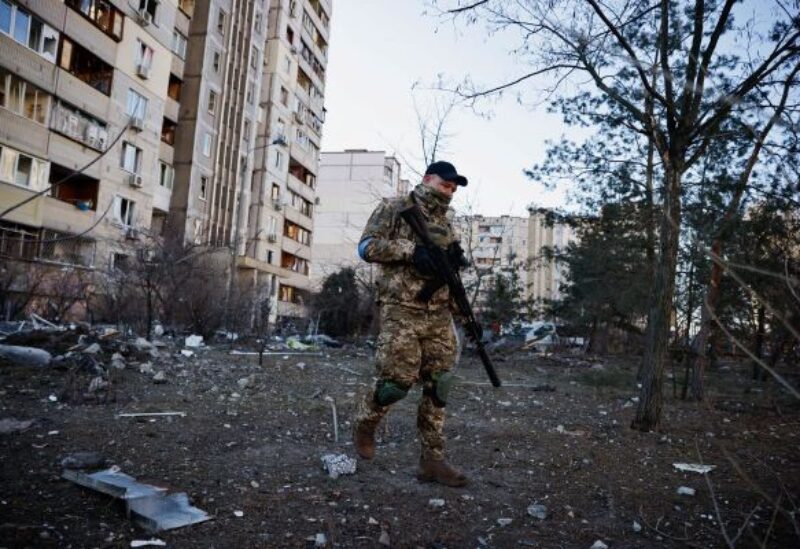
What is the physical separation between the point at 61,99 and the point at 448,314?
57.0 ft

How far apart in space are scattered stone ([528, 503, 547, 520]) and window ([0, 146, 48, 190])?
16358 millimetres

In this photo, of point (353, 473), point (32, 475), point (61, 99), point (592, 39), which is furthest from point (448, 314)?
point (61, 99)

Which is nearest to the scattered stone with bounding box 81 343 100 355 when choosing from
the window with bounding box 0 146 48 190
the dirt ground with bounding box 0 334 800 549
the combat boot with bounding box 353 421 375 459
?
the dirt ground with bounding box 0 334 800 549

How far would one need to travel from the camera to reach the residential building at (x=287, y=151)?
30.2 metres

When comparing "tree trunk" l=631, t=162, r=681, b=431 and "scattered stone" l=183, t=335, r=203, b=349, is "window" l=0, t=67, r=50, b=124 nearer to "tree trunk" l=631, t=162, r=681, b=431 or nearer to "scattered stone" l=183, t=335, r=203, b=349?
"scattered stone" l=183, t=335, r=203, b=349

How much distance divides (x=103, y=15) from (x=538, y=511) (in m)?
21.2

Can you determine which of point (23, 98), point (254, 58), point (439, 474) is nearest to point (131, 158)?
point (23, 98)

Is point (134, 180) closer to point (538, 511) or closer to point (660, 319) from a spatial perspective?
point (660, 319)

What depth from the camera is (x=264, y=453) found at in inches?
144

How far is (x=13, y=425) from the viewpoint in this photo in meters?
3.81

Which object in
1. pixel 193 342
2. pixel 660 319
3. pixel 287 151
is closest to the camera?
pixel 660 319

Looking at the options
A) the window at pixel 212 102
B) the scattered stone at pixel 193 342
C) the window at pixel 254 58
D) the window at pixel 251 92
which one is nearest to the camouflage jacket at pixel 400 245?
the scattered stone at pixel 193 342

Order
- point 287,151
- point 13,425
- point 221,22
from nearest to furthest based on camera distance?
point 13,425, point 221,22, point 287,151

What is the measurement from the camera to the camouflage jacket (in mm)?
3260
